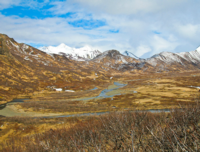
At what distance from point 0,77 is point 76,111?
116 m

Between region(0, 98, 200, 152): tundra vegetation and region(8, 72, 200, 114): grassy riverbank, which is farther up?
region(0, 98, 200, 152): tundra vegetation

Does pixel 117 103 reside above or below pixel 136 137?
below

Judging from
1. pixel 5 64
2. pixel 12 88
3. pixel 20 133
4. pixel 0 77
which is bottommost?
pixel 20 133

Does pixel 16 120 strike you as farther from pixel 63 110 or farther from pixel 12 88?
pixel 12 88

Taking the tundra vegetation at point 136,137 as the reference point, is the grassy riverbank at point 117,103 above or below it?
below

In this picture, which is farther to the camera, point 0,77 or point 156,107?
point 0,77

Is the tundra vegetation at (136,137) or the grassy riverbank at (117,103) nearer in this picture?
the tundra vegetation at (136,137)

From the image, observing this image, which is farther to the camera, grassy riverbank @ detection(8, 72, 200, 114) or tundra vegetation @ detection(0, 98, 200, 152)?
grassy riverbank @ detection(8, 72, 200, 114)

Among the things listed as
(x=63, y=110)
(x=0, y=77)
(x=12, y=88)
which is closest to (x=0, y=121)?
(x=63, y=110)

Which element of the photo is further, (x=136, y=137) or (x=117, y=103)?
(x=117, y=103)

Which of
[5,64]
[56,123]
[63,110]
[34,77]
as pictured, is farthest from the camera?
[34,77]

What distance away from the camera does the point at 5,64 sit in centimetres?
17275

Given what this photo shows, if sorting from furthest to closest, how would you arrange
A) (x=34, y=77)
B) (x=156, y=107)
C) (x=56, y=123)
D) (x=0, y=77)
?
(x=34, y=77)
(x=0, y=77)
(x=156, y=107)
(x=56, y=123)

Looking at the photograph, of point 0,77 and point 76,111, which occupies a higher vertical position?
point 0,77
